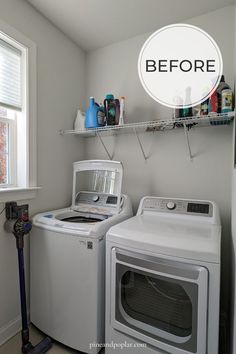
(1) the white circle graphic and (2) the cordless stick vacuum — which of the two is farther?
(1) the white circle graphic

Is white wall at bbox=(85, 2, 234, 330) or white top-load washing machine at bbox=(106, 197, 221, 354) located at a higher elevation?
white wall at bbox=(85, 2, 234, 330)

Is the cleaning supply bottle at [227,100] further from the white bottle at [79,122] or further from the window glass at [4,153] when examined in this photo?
the window glass at [4,153]

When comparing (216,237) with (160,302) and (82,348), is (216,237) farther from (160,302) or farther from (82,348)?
(82,348)

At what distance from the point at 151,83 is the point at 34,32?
3.72ft

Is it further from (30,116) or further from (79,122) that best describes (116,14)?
(30,116)

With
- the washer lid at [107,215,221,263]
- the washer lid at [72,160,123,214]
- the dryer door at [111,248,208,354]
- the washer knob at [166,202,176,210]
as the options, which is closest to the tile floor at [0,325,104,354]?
the dryer door at [111,248,208,354]

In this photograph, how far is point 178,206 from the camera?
5.56 feet

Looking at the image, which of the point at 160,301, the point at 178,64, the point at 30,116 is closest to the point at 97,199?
the point at 30,116

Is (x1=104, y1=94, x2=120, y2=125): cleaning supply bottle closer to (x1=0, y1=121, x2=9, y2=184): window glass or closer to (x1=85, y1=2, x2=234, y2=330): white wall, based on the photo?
(x1=85, y1=2, x2=234, y2=330): white wall

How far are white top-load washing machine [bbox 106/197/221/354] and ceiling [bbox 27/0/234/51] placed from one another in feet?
5.81

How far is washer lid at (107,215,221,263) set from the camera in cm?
107

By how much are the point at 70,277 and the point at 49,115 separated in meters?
1.42

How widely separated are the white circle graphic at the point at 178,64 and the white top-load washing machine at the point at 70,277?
0.85 meters

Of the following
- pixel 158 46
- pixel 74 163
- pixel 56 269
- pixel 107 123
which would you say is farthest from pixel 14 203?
pixel 158 46
